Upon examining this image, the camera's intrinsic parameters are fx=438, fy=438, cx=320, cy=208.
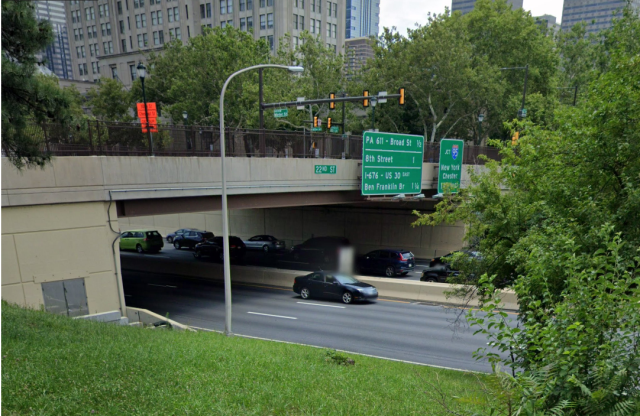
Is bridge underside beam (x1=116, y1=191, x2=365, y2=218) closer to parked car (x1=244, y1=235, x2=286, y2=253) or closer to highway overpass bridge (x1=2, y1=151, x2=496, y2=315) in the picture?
highway overpass bridge (x1=2, y1=151, x2=496, y2=315)

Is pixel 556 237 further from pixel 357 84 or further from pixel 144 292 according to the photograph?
pixel 357 84

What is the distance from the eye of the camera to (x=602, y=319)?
425 cm

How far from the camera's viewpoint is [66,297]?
14211mm

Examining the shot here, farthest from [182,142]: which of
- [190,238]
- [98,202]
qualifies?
[190,238]

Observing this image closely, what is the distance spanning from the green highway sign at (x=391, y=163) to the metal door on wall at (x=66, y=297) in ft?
42.1

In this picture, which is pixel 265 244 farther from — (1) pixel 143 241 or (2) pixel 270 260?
(1) pixel 143 241

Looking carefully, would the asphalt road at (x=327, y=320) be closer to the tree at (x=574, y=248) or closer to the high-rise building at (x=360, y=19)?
the tree at (x=574, y=248)

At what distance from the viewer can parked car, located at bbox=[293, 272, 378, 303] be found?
20.2m

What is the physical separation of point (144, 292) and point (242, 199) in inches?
311

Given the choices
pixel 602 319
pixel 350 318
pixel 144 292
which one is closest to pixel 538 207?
pixel 602 319

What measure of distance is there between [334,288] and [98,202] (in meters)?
10.8

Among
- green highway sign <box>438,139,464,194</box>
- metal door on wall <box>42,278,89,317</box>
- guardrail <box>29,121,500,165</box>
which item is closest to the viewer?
metal door on wall <box>42,278,89,317</box>

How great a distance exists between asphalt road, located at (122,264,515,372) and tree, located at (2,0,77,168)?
9805 millimetres

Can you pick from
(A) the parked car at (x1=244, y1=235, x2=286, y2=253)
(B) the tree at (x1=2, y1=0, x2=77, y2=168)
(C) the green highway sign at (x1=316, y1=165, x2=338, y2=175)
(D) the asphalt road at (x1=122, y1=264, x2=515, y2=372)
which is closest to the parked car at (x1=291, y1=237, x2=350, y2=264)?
(A) the parked car at (x1=244, y1=235, x2=286, y2=253)
